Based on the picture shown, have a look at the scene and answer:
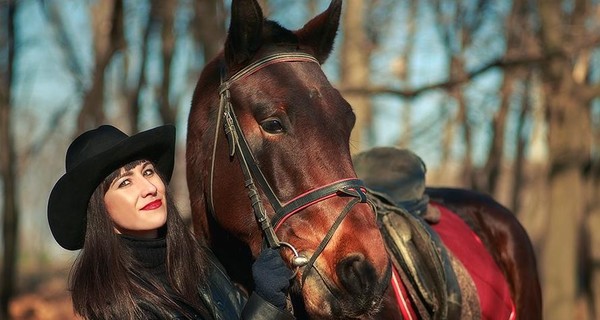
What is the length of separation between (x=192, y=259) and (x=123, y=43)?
7260mm

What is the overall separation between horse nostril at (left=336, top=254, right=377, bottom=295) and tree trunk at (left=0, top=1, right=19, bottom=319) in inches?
373

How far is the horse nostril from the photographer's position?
2.82 meters

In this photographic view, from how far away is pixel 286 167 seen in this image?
3.12 metres

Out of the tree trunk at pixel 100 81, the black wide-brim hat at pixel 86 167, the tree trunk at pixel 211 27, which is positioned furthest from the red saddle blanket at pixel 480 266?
the tree trunk at pixel 100 81

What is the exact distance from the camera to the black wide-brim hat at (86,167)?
9.46 feet

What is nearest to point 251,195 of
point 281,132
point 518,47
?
point 281,132

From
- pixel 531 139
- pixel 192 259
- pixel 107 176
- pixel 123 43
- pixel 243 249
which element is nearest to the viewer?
pixel 107 176

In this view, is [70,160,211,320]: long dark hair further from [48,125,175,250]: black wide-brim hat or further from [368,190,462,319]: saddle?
[368,190,462,319]: saddle

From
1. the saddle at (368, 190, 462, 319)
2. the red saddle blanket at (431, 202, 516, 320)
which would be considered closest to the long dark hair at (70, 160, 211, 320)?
the saddle at (368, 190, 462, 319)

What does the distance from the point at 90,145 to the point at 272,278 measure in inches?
35.0

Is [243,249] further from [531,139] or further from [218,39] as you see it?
[531,139]

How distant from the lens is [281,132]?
315 cm

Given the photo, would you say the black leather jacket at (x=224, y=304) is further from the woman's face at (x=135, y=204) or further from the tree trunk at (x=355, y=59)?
the tree trunk at (x=355, y=59)

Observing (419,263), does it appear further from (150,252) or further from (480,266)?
(150,252)
